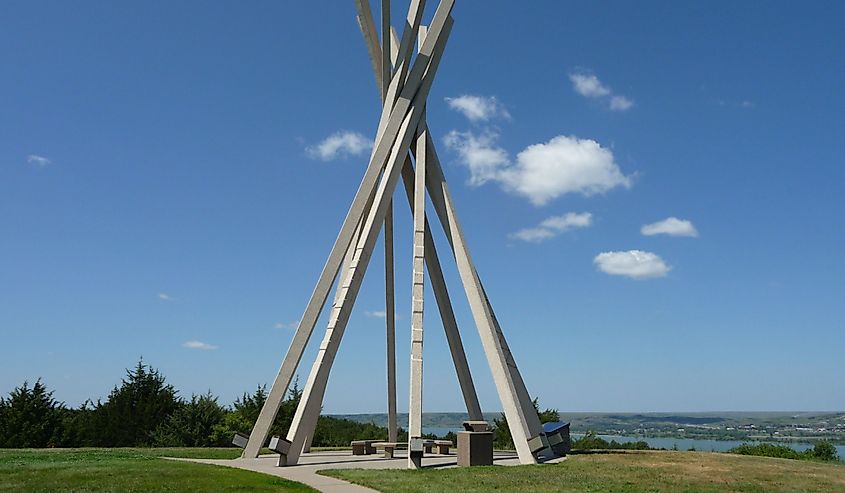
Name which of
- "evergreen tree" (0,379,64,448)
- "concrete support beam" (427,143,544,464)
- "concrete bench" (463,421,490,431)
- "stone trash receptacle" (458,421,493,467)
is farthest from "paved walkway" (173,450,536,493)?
"evergreen tree" (0,379,64,448)

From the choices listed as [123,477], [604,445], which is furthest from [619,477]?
Answer: [604,445]

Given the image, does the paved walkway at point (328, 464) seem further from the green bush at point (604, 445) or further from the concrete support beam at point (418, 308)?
the green bush at point (604, 445)

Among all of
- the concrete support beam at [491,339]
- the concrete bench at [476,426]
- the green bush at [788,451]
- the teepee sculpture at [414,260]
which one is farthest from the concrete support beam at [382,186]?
the green bush at [788,451]

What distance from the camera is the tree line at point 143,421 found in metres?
28.3

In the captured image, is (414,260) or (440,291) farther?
(440,291)

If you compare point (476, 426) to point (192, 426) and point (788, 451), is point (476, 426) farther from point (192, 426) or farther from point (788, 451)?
point (192, 426)

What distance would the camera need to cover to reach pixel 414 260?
17.6 metres

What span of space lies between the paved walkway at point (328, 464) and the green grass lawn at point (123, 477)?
577mm

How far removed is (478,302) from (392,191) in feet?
12.5

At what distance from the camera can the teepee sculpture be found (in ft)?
53.0

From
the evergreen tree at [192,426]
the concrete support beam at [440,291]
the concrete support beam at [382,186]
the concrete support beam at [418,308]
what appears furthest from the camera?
the evergreen tree at [192,426]

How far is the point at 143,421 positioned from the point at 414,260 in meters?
22.0

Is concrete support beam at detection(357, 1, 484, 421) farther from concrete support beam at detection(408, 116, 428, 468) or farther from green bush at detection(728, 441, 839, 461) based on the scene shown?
green bush at detection(728, 441, 839, 461)

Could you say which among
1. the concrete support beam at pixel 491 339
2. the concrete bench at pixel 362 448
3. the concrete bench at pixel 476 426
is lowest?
the concrete bench at pixel 362 448
